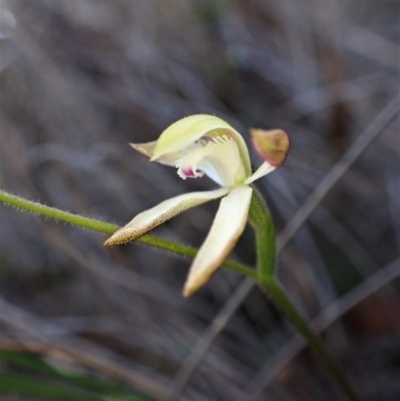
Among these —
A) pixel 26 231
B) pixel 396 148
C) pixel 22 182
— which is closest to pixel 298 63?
pixel 396 148

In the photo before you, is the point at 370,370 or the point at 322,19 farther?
the point at 322,19

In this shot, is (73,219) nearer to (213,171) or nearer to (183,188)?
(213,171)

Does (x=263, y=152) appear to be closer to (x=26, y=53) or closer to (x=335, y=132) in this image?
(x=335, y=132)

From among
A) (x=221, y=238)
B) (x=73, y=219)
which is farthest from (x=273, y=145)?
(x=73, y=219)

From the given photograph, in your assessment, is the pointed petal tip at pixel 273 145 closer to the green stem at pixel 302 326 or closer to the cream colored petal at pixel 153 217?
the cream colored petal at pixel 153 217

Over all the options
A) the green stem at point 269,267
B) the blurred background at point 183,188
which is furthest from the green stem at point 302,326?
the blurred background at point 183,188

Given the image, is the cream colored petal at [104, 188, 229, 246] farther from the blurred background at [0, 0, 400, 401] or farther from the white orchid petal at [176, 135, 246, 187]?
the blurred background at [0, 0, 400, 401]
